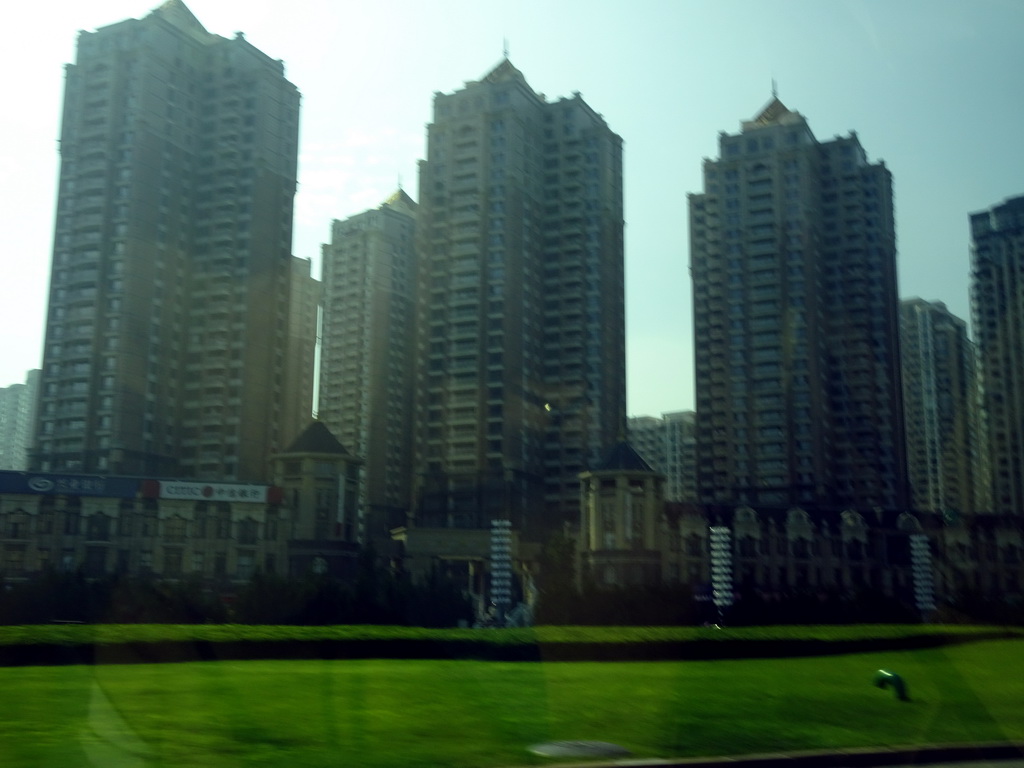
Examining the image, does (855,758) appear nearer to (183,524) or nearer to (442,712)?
(442,712)

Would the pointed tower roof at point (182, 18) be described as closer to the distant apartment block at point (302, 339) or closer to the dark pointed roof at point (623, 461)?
the distant apartment block at point (302, 339)

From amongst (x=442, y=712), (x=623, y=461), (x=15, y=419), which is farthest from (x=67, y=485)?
(x=15, y=419)

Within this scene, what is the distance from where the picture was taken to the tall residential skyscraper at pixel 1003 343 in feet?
358

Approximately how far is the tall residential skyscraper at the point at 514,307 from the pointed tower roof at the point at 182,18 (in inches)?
907

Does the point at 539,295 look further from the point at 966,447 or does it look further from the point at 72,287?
the point at 966,447

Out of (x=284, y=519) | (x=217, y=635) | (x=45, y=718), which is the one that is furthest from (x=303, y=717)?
(x=284, y=519)

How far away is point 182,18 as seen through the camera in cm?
9912

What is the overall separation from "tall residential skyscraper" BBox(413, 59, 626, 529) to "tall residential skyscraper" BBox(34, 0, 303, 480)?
47.7ft

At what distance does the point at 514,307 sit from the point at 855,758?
3517 inches

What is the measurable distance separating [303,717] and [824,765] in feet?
21.0

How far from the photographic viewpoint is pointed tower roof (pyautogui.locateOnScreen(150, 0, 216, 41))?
9744 cm

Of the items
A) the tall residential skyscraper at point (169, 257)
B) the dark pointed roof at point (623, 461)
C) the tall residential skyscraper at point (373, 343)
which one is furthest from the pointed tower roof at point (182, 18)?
the dark pointed roof at point (623, 461)

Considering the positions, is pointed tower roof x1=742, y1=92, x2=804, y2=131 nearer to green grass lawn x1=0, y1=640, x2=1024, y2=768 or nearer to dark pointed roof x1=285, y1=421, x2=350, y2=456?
dark pointed roof x1=285, y1=421, x2=350, y2=456

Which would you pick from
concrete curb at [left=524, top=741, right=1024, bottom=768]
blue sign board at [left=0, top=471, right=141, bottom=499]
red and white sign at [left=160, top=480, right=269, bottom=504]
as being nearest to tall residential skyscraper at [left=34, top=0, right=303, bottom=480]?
blue sign board at [left=0, top=471, right=141, bottom=499]
